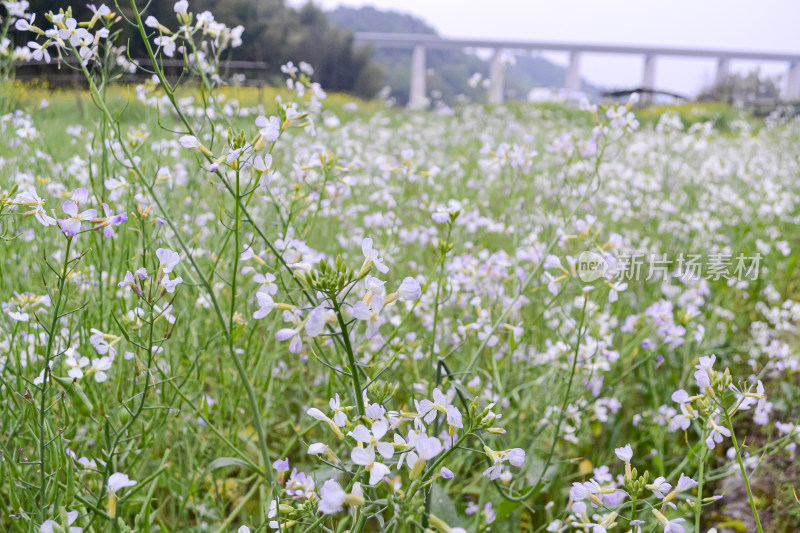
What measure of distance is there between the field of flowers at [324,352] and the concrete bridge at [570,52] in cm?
1231

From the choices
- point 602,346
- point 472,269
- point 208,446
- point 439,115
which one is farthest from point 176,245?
point 439,115

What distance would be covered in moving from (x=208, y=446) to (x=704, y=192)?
141 inches

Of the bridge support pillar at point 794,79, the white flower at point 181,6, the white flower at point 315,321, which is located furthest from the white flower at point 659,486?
the bridge support pillar at point 794,79

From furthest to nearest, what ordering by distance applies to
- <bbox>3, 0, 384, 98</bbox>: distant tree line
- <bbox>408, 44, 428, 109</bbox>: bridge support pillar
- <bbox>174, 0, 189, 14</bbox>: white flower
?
<bbox>408, 44, 428, 109</bbox>: bridge support pillar → <bbox>3, 0, 384, 98</bbox>: distant tree line → <bbox>174, 0, 189, 14</bbox>: white flower

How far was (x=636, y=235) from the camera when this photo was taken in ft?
11.5

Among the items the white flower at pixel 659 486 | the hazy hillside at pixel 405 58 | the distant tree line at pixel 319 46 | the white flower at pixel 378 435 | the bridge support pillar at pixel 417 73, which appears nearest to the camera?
→ the white flower at pixel 378 435

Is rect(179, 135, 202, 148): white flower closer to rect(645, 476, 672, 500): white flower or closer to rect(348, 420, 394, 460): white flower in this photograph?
rect(348, 420, 394, 460): white flower

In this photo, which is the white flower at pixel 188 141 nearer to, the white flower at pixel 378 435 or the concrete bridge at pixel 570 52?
the white flower at pixel 378 435

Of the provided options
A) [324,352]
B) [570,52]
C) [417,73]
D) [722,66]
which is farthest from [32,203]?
[570,52]

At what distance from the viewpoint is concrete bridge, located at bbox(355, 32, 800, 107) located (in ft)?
58.7

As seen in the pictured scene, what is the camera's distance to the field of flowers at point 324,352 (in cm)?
90

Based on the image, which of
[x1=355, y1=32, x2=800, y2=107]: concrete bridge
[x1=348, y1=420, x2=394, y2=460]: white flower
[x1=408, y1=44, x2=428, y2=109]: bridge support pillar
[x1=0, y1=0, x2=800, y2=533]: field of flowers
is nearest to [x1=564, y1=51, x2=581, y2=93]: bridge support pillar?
[x1=355, y1=32, x2=800, y2=107]: concrete bridge

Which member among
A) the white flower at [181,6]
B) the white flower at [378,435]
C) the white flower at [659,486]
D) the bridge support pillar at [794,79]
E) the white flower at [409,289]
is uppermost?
the bridge support pillar at [794,79]

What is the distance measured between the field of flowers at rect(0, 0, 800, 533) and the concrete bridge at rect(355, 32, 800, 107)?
1231cm
